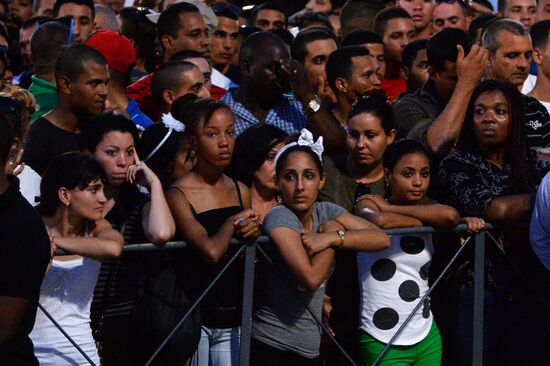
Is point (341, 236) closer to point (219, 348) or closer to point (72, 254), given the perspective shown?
point (219, 348)

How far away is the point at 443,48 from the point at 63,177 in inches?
115

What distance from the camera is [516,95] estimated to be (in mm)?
6770

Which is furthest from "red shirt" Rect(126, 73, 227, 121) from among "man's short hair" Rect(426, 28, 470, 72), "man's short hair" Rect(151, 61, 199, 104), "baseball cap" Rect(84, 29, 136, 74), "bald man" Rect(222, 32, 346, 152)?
"man's short hair" Rect(426, 28, 470, 72)

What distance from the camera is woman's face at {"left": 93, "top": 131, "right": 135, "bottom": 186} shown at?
640 cm

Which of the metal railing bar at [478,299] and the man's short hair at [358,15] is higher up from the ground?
the man's short hair at [358,15]

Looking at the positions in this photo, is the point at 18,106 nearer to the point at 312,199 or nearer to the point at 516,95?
the point at 312,199

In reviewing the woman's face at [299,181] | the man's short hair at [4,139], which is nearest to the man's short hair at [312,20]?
the woman's face at [299,181]

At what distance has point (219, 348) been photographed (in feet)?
20.2

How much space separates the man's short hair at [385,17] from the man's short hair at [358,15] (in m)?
0.57

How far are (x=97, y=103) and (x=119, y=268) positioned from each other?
1425 millimetres

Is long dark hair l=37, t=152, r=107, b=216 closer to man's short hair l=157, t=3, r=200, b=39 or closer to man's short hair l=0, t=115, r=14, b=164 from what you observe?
man's short hair l=0, t=115, r=14, b=164

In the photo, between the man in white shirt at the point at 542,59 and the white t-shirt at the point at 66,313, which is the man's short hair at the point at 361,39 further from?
the white t-shirt at the point at 66,313

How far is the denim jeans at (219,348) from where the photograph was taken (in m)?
6.15

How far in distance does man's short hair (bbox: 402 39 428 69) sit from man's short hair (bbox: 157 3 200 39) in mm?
1701
